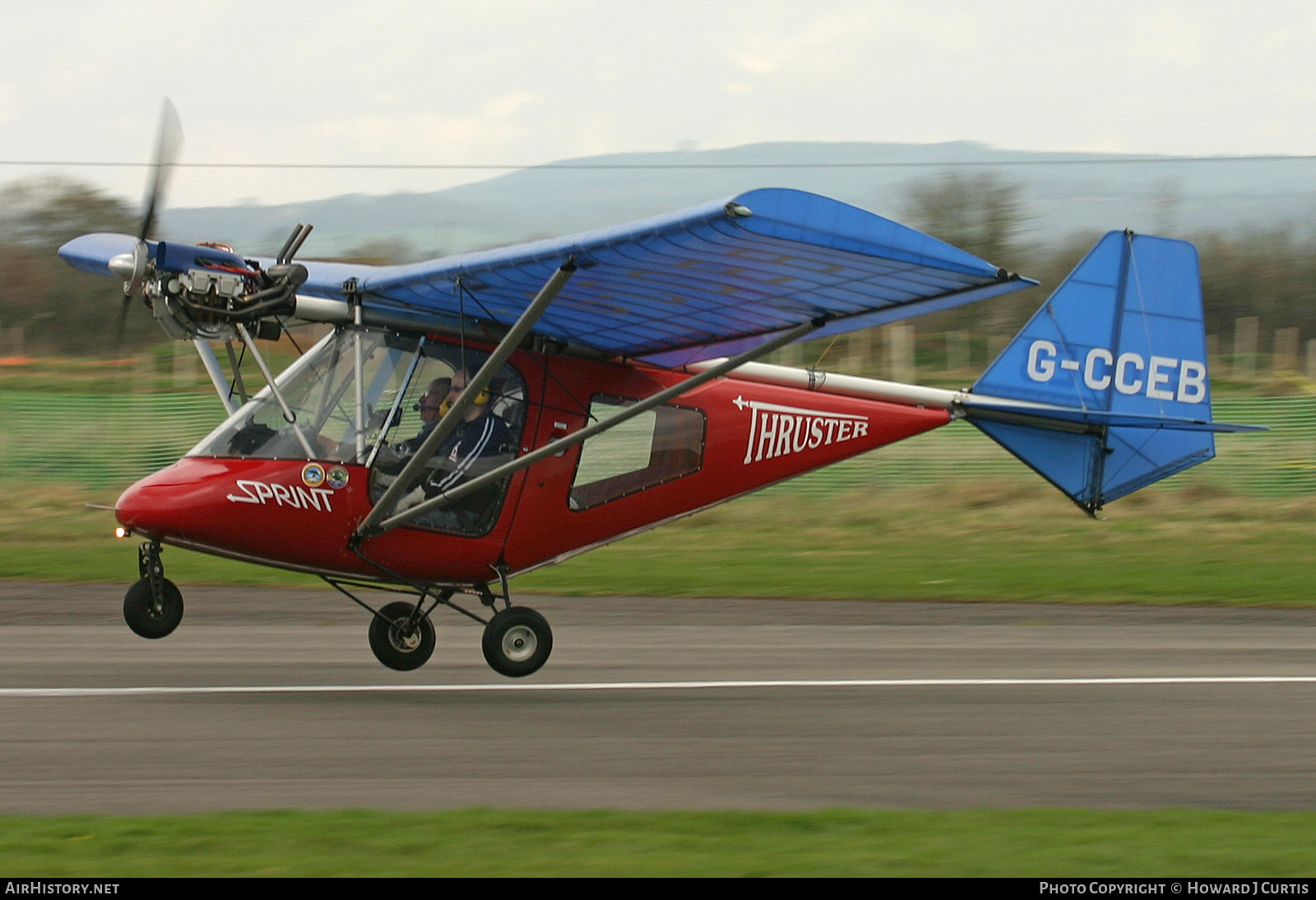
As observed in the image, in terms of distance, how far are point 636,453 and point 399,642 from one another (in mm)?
2229

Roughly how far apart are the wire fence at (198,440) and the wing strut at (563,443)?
43.3ft

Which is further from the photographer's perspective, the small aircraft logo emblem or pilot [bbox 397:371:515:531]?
the small aircraft logo emblem

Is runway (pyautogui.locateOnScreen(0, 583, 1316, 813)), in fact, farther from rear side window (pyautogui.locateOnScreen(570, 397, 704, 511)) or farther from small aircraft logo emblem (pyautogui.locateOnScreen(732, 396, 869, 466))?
small aircraft logo emblem (pyautogui.locateOnScreen(732, 396, 869, 466))

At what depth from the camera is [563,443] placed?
967 centimetres

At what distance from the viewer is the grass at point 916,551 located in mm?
16500

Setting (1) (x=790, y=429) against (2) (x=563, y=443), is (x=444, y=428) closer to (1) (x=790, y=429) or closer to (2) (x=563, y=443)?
(2) (x=563, y=443)

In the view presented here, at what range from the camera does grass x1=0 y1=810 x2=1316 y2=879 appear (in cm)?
546

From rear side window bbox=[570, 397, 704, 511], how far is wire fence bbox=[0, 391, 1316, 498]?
1200cm

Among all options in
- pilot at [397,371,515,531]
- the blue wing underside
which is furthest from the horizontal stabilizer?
pilot at [397,371,515,531]

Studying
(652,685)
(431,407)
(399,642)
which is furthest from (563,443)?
(399,642)

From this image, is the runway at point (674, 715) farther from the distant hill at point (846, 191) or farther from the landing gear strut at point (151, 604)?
the distant hill at point (846, 191)

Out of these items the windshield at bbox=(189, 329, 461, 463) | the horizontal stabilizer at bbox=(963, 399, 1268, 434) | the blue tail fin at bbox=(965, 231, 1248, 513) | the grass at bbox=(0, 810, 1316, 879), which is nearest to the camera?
the grass at bbox=(0, 810, 1316, 879)

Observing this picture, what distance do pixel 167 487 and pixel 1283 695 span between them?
770 centimetres

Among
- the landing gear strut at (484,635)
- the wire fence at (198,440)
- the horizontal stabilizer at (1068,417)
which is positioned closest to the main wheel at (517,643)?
the landing gear strut at (484,635)
